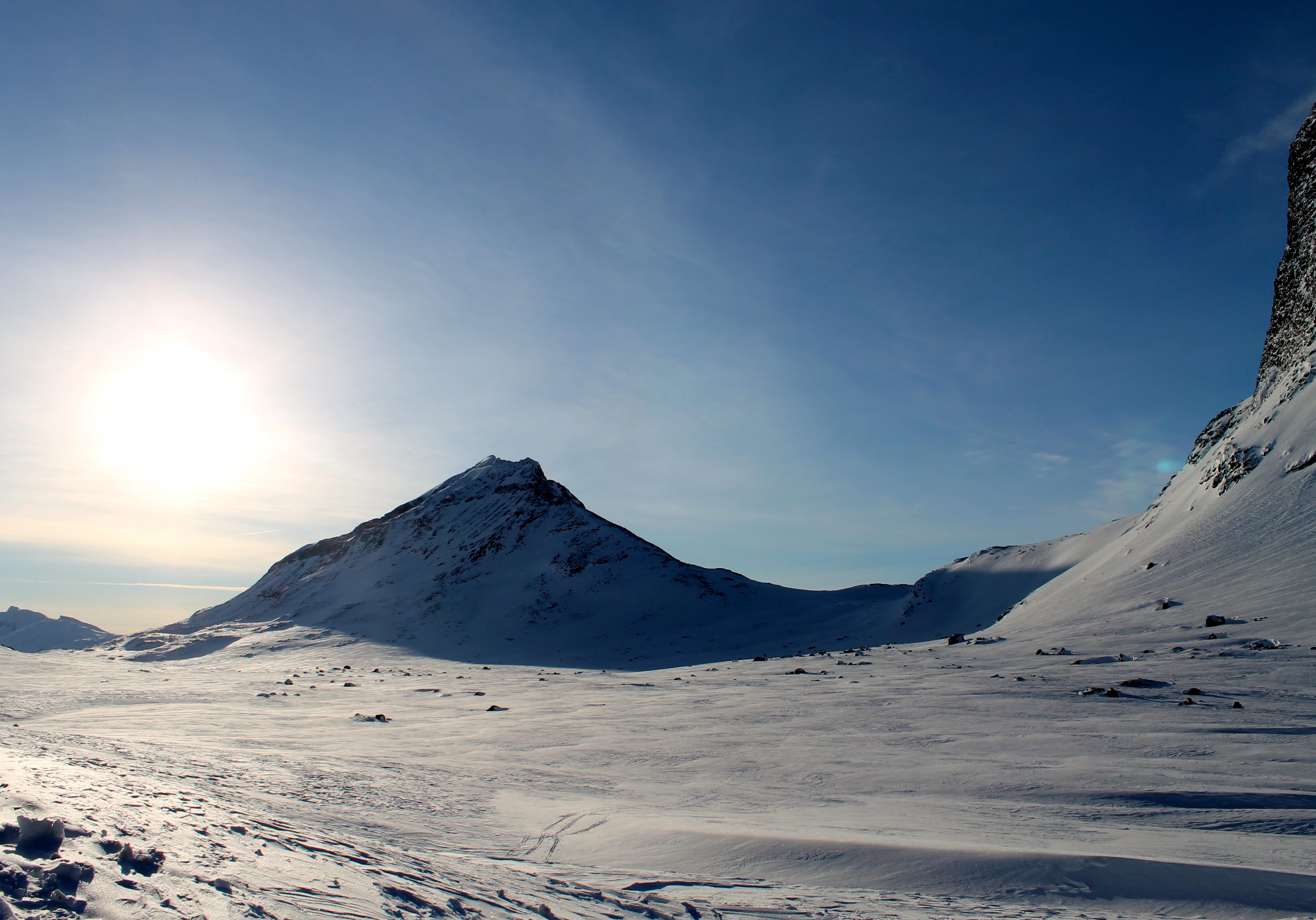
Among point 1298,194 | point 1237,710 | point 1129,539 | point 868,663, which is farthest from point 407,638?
point 1298,194

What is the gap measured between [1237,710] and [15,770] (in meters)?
15.9

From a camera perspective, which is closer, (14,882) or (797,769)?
(14,882)

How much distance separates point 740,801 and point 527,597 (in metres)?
58.7

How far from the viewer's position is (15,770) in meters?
5.90

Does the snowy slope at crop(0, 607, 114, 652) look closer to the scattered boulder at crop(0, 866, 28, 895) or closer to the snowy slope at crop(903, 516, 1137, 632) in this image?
the snowy slope at crop(903, 516, 1137, 632)

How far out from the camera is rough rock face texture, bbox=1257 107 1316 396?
3023cm

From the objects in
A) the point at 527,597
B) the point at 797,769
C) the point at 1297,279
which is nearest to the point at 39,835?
the point at 797,769

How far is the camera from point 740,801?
794 cm

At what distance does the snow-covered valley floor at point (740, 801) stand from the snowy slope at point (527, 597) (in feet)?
104

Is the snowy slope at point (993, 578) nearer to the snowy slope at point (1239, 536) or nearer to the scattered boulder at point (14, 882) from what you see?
the snowy slope at point (1239, 536)

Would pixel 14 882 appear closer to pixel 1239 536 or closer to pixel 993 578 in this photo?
pixel 1239 536

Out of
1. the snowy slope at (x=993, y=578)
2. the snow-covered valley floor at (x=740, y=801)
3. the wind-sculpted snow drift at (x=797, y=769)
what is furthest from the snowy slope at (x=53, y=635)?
the snow-covered valley floor at (x=740, y=801)

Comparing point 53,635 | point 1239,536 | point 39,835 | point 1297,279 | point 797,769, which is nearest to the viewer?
point 39,835

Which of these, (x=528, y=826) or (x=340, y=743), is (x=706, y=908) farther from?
(x=340, y=743)
